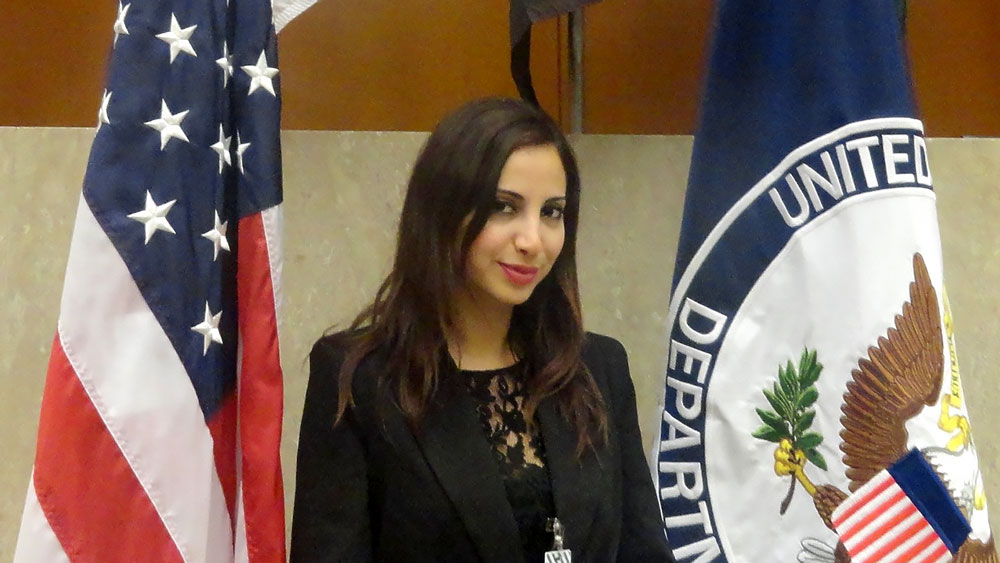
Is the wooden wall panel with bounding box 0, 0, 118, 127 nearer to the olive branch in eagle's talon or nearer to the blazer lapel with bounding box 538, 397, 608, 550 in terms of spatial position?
the blazer lapel with bounding box 538, 397, 608, 550

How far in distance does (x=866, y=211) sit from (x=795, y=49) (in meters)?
0.31

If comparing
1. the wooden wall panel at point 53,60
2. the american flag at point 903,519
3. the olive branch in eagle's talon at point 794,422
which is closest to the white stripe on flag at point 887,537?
the american flag at point 903,519

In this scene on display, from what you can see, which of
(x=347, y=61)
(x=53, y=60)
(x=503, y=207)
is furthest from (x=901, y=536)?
(x=53, y=60)

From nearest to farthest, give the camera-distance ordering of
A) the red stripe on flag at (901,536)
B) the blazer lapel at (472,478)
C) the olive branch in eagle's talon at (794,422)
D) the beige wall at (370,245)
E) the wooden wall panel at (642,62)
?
the blazer lapel at (472,478), the red stripe on flag at (901,536), the olive branch in eagle's talon at (794,422), the beige wall at (370,245), the wooden wall panel at (642,62)

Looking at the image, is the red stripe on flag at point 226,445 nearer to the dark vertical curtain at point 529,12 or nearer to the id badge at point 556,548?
the id badge at point 556,548

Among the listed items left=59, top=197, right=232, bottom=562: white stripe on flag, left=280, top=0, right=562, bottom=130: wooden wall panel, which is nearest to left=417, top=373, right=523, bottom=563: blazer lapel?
left=59, top=197, right=232, bottom=562: white stripe on flag

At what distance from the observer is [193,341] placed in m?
1.23

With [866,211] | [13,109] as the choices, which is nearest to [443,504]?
[866,211]

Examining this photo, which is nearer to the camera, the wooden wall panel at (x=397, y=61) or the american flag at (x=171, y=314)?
the american flag at (x=171, y=314)

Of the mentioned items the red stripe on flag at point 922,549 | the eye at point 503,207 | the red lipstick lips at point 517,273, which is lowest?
the red stripe on flag at point 922,549

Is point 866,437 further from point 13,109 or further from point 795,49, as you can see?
point 13,109

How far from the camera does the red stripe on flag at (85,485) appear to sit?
116 centimetres

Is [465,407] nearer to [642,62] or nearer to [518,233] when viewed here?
[518,233]

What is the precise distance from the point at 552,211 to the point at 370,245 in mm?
699
